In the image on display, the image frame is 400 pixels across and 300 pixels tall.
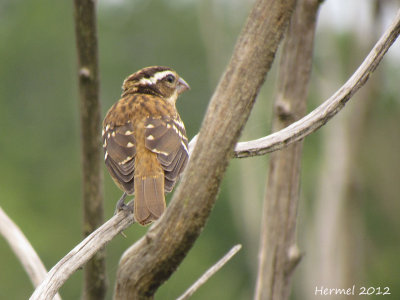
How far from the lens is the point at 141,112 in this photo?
6.07 m

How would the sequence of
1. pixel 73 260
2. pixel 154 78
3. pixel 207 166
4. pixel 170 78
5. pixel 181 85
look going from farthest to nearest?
1. pixel 181 85
2. pixel 170 78
3. pixel 154 78
4. pixel 73 260
5. pixel 207 166

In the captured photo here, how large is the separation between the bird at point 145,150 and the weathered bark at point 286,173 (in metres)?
0.74

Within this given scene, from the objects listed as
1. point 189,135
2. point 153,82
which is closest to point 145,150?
point 153,82

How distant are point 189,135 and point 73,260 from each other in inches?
583

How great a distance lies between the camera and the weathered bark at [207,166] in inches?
116

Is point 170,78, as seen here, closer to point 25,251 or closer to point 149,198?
point 149,198

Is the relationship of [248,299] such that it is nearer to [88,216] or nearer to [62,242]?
[62,242]

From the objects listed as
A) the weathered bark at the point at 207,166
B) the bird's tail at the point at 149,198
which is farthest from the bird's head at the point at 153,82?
the weathered bark at the point at 207,166

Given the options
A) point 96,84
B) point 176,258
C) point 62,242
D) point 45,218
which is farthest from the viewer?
point 45,218

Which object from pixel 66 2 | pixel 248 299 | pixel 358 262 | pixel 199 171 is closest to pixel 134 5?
pixel 66 2

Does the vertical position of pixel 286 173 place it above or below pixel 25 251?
above

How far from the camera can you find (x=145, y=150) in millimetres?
5457

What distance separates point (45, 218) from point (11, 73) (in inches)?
229

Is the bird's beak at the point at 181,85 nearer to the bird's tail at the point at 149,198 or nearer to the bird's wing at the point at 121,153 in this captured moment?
the bird's wing at the point at 121,153
